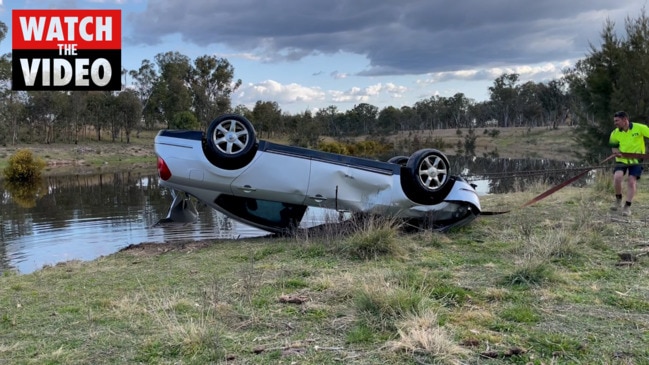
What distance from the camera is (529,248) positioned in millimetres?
6504

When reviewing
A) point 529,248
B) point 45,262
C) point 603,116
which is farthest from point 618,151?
point 603,116

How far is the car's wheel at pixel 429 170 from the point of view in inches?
334

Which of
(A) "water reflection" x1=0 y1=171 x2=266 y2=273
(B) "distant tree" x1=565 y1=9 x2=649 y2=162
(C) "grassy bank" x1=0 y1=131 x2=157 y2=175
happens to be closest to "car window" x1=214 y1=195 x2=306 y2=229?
(A) "water reflection" x1=0 y1=171 x2=266 y2=273

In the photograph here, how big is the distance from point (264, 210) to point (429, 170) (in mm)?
2771

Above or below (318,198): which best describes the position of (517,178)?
below

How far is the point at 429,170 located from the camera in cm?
Answer: 855

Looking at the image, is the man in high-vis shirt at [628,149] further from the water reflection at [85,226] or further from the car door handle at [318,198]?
the water reflection at [85,226]

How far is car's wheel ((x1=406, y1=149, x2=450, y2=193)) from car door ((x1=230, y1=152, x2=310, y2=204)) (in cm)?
171

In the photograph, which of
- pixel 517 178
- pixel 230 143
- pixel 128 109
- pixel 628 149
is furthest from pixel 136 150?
pixel 628 149

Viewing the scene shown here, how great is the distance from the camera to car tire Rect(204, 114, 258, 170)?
26.4 feet

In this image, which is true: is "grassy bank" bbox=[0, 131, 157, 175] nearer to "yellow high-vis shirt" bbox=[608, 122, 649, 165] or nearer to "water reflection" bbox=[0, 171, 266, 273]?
"water reflection" bbox=[0, 171, 266, 273]

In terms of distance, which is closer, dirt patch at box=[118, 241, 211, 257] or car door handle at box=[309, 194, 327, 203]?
car door handle at box=[309, 194, 327, 203]

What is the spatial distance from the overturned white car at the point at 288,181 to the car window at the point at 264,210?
16 mm

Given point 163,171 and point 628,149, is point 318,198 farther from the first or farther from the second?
point 628,149
